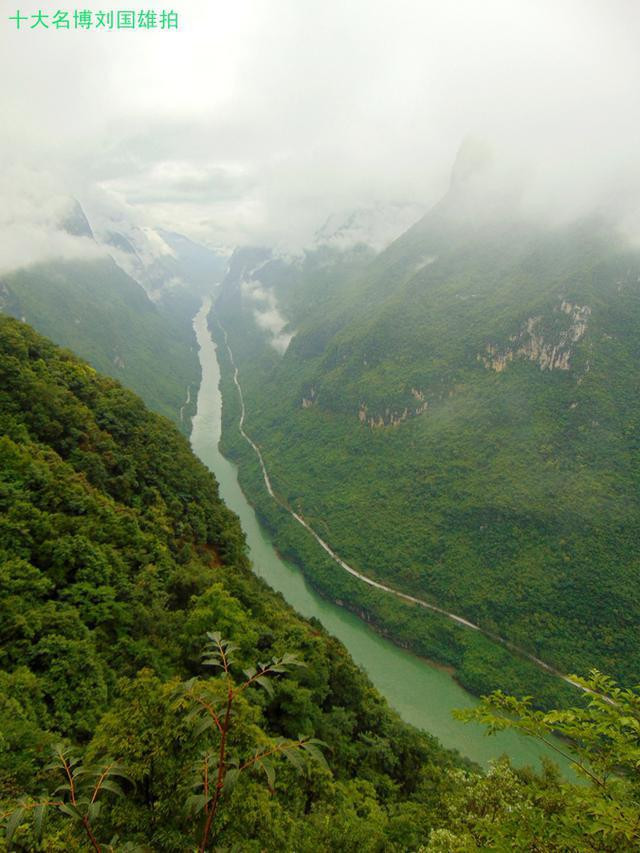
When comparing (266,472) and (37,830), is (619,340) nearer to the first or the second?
(266,472)

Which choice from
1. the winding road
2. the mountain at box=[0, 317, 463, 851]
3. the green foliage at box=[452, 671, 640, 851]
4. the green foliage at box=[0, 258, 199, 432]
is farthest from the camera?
the green foliage at box=[0, 258, 199, 432]

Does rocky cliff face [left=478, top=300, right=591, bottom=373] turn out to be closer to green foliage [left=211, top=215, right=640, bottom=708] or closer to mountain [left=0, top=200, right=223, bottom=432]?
green foliage [left=211, top=215, right=640, bottom=708]

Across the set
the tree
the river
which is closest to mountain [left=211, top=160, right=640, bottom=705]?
the river

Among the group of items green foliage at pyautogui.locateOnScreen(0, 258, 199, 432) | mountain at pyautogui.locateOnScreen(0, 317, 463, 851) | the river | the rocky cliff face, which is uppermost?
green foliage at pyautogui.locateOnScreen(0, 258, 199, 432)

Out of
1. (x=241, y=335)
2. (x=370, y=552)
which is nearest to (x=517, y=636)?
(x=370, y=552)

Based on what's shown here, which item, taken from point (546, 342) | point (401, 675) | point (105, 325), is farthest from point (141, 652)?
point (105, 325)

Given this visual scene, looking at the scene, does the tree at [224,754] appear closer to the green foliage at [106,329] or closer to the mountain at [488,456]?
the mountain at [488,456]

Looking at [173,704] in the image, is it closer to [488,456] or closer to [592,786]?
[592,786]

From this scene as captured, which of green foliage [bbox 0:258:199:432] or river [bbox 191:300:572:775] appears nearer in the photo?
river [bbox 191:300:572:775]
